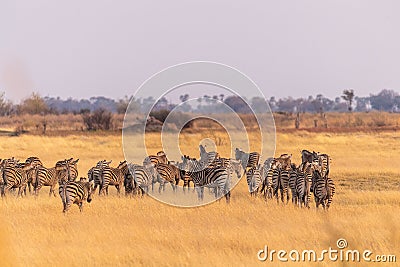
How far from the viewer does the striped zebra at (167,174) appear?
16.1 metres

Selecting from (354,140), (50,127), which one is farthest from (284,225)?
(50,127)

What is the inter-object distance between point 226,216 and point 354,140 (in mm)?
25912

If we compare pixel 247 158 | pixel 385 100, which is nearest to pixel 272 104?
pixel 385 100

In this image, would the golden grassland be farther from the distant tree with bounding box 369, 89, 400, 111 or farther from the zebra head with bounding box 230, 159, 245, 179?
the distant tree with bounding box 369, 89, 400, 111

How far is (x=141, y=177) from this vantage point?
1557cm

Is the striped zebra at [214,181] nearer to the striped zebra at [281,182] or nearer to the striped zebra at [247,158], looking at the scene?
the striped zebra at [281,182]

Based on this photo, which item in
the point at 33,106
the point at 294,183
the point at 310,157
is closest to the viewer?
the point at 294,183

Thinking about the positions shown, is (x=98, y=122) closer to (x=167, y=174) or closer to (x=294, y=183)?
(x=167, y=174)

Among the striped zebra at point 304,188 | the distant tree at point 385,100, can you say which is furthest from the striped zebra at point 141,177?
the distant tree at point 385,100

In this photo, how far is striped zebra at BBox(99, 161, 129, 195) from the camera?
15.5 m

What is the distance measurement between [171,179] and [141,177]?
3.31 ft

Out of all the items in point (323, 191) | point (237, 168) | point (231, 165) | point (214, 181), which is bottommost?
point (323, 191)

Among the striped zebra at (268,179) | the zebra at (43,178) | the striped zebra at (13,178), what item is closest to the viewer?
the striped zebra at (13,178)

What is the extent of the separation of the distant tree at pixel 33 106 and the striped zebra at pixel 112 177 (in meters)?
57.0
